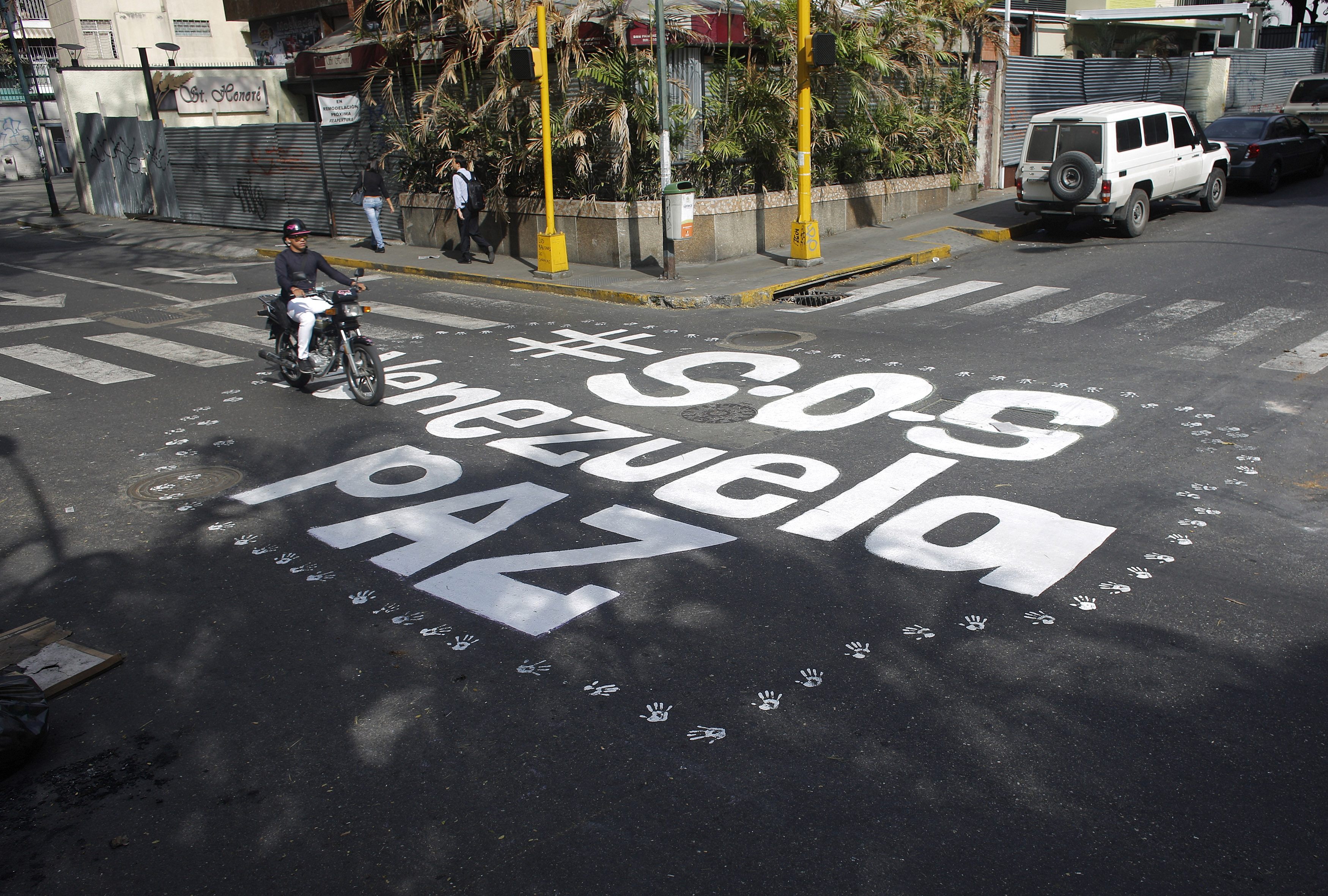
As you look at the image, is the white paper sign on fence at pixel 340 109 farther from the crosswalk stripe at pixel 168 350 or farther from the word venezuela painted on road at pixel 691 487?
the word venezuela painted on road at pixel 691 487

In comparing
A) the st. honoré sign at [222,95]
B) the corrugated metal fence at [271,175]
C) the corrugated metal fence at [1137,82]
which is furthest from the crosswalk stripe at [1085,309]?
the st. honoré sign at [222,95]

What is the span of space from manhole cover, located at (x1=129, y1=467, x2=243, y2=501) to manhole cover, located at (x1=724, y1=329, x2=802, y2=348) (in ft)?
19.3

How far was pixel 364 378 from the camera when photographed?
946cm

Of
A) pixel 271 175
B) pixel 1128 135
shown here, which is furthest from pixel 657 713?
pixel 271 175

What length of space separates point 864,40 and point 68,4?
33.6m

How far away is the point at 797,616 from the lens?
204 inches

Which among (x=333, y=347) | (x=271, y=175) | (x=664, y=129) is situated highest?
(x=664, y=129)

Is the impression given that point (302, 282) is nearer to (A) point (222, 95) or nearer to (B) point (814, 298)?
(B) point (814, 298)

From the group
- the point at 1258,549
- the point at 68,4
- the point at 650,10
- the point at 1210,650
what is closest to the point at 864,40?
the point at 650,10

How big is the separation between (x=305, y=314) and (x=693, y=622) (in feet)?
20.2

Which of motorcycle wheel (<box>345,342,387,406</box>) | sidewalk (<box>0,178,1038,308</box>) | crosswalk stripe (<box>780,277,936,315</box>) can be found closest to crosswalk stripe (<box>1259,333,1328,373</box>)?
crosswalk stripe (<box>780,277,936,315</box>)

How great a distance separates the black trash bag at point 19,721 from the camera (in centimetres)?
407

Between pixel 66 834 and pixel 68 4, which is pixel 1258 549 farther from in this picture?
pixel 68 4

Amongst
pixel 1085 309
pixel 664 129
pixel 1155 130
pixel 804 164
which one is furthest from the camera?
pixel 1155 130
